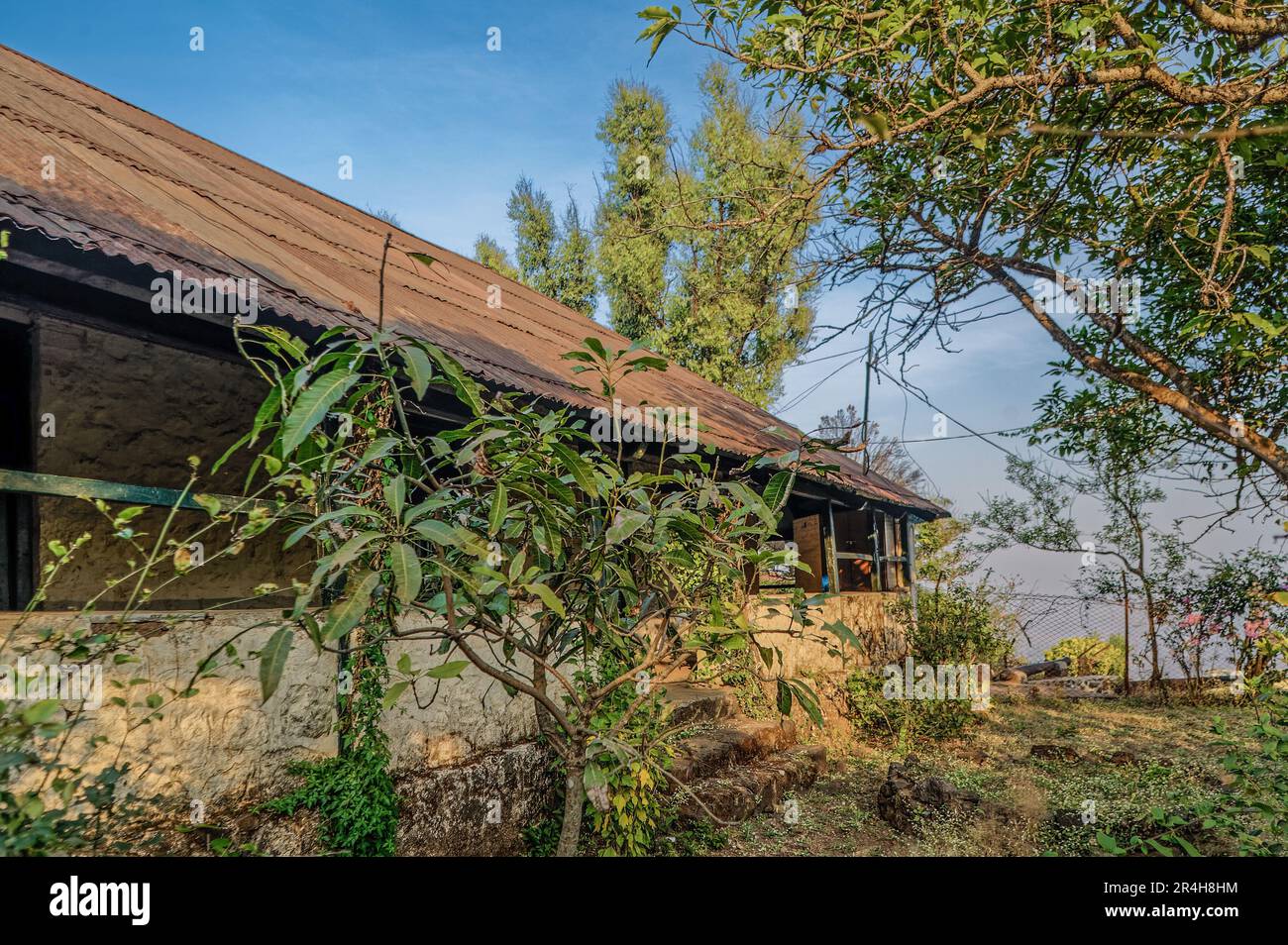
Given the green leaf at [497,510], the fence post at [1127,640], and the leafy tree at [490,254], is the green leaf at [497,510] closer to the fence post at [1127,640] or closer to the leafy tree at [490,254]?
the fence post at [1127,640]

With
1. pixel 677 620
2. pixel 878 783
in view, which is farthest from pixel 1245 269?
pixel 677 620

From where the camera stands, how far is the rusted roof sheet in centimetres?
313

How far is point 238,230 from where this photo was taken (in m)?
4.52

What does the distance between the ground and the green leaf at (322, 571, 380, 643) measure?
3893 millimetres

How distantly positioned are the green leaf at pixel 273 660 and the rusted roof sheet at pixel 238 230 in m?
0.95

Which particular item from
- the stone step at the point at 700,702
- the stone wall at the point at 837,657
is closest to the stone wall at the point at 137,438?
the stone step at the point at 700,702

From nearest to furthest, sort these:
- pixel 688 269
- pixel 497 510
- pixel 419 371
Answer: pixel 419 371 → pixel 497 510 → pixel 688 269

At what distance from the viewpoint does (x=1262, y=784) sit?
3822 millimetres

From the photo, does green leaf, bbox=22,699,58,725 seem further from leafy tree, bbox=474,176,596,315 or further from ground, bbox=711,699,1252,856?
leafy tree, bbox=474,176,596,315

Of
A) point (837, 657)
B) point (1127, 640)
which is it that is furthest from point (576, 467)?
point (1127, 640)

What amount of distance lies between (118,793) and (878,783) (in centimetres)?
594

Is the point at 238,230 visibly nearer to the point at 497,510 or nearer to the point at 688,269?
the point at 497,510
